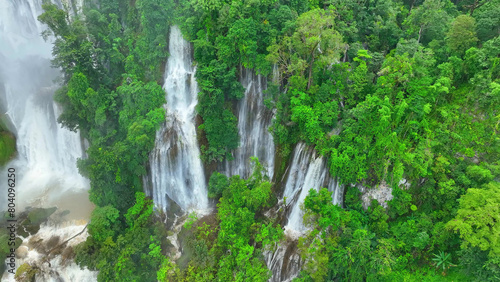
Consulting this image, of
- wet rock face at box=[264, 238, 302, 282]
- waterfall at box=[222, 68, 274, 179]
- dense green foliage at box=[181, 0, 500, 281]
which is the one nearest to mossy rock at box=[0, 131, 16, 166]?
waterfall at box=[222, 68, 274, 179]

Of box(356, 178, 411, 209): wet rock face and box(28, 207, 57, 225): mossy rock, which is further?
box(28, 207, 57, 225): mossy rock

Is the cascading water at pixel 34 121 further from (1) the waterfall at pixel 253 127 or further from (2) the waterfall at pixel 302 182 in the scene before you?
(2) the waterfall at pixel 302 182

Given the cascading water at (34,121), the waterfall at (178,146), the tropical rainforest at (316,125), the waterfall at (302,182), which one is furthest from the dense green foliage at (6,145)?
the waterfall at (302,182)

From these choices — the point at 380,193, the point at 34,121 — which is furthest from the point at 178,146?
the point at 380,193

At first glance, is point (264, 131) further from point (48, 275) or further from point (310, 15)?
point (48, 275)

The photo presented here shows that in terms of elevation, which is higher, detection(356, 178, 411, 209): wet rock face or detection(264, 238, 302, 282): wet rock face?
detection(356, 178, 411, 209): wet rock face

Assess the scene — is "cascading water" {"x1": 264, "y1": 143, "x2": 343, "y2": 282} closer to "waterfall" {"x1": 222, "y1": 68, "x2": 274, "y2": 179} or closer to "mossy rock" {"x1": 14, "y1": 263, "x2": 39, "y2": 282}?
"waterfall" {"x1": 222, "y1": 68, "x2": 274, "y2": 179}

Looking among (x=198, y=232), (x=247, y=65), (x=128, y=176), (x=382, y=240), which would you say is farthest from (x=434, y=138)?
(x=128, y=176)
